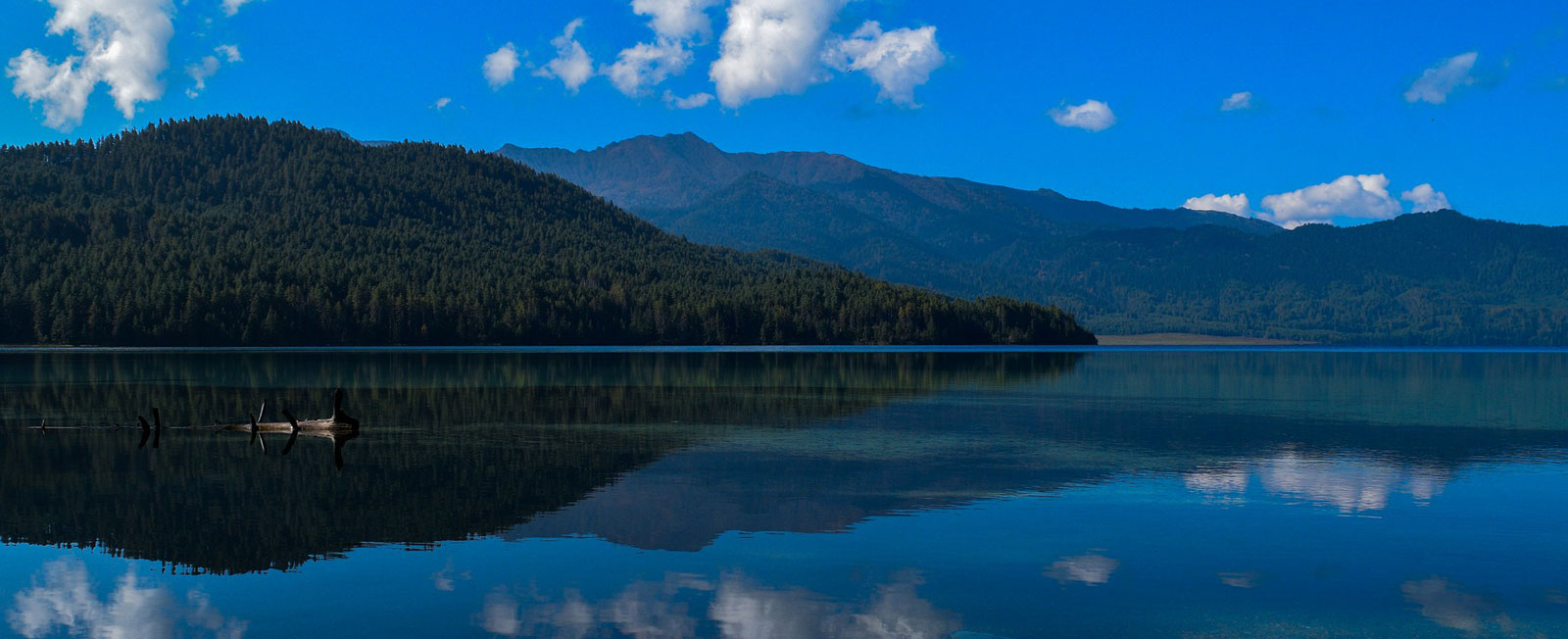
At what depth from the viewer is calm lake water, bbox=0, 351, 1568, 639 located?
75.5 feet

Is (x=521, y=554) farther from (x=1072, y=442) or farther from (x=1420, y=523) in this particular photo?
(x=1072, y=442)

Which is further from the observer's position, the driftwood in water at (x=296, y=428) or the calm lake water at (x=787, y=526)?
the driftwood in water at (x=296, y=428)

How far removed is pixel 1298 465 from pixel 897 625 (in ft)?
95.1

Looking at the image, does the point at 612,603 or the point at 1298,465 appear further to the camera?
the point at 1298,465

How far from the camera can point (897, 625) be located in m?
22.1

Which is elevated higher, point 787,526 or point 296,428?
point 296,428

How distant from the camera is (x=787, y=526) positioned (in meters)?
32.1

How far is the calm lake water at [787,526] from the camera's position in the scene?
23.0 m

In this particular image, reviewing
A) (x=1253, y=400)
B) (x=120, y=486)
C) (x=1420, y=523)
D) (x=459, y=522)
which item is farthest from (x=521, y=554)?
(x=1253, y=400)

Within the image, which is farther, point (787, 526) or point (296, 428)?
point (296, 428)

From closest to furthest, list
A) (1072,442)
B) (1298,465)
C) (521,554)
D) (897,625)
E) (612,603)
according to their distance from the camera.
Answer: (897,625)
(612,603)
(521,554)
(1298,465)
(1072,442)

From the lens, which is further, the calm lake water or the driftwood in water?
the driftwood in water

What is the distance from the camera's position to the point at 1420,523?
32781 mm

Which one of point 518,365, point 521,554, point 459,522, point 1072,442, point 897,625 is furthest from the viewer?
point 518,365
